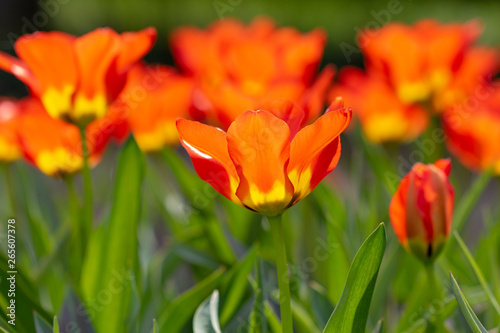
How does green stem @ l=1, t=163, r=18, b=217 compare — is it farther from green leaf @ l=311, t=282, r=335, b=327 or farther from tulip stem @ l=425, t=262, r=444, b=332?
tulip stem @ l=425, t=262, r=444, b=332

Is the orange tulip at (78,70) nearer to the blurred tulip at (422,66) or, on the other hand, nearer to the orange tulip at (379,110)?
the blurred tulip at (422,66)

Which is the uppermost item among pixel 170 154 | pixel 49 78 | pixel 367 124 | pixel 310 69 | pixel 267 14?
pixel 49 78

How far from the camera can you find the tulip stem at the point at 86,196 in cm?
81

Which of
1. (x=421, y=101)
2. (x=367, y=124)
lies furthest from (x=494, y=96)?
(x=367, y=124)

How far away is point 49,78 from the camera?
0.84 m

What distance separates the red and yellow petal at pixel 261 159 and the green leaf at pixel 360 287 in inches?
3.5

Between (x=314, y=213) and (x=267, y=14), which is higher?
(x=314, y=213)

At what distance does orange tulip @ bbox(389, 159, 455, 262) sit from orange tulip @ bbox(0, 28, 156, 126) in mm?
391

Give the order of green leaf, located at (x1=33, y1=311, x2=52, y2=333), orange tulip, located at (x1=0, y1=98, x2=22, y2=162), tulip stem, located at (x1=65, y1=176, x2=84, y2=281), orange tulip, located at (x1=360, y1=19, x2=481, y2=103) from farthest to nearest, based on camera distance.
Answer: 1. orange tulip, located at (x1=360, y1=19, x2=481, y2=103)
2. orange tulip, located at (x1=0, y1=98, x2=22, y2=162)
3. tulip stem, located at (x1=65, y1=176, x2=84, y2=281)
4. green leaf, located at (x1=33, y1=311, x2=52, y2=333)

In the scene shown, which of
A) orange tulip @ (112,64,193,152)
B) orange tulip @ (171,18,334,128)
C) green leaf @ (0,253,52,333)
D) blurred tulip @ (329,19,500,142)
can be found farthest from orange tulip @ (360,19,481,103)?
green leaf @ (0,253,52,333)

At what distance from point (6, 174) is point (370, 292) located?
0.80 m

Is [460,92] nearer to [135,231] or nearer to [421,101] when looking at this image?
[421,101]

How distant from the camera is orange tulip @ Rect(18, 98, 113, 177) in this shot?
945mm

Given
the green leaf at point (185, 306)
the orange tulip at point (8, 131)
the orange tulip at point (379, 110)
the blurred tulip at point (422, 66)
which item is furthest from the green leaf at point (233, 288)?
the orange tulip at point (379, 110)
